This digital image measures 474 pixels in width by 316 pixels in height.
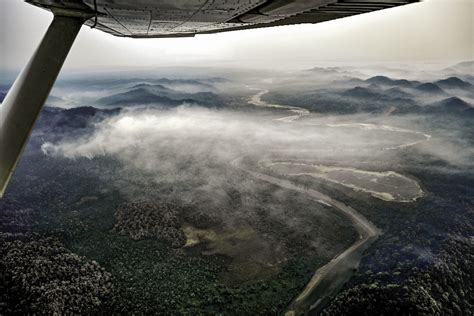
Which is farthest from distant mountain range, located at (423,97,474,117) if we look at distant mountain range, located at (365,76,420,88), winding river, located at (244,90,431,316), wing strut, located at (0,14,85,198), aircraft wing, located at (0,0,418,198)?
wing strut, located at (0,14,85,198)

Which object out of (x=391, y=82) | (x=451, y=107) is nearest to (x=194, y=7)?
(x=451, y=107)

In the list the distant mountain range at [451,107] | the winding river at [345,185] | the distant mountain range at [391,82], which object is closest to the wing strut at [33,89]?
the winding river at [345,185]

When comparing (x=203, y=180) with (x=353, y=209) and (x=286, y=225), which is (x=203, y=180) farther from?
(x=353, y=209)

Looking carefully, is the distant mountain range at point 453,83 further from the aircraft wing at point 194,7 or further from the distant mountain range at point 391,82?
the aircraft wing at point 194,7

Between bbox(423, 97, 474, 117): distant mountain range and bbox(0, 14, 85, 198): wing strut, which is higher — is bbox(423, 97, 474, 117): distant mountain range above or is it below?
below

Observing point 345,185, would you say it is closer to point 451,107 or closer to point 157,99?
point 451,107

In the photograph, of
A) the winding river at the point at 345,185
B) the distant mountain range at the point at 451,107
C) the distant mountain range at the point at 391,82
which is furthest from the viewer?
the distant mountain range at the point at 391,82

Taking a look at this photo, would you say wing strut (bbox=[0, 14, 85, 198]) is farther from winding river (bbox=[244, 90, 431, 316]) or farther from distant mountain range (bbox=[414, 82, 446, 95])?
distant mountain range (bbox=[414, 82, 446, 95])

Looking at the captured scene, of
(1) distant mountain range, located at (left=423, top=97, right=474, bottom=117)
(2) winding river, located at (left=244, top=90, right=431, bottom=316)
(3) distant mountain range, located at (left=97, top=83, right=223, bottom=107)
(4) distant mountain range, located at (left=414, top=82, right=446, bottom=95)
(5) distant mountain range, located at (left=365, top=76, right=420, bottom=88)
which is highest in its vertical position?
(3) distant mountain range, located at (left=97, top=83, right=223, bottom=107)
